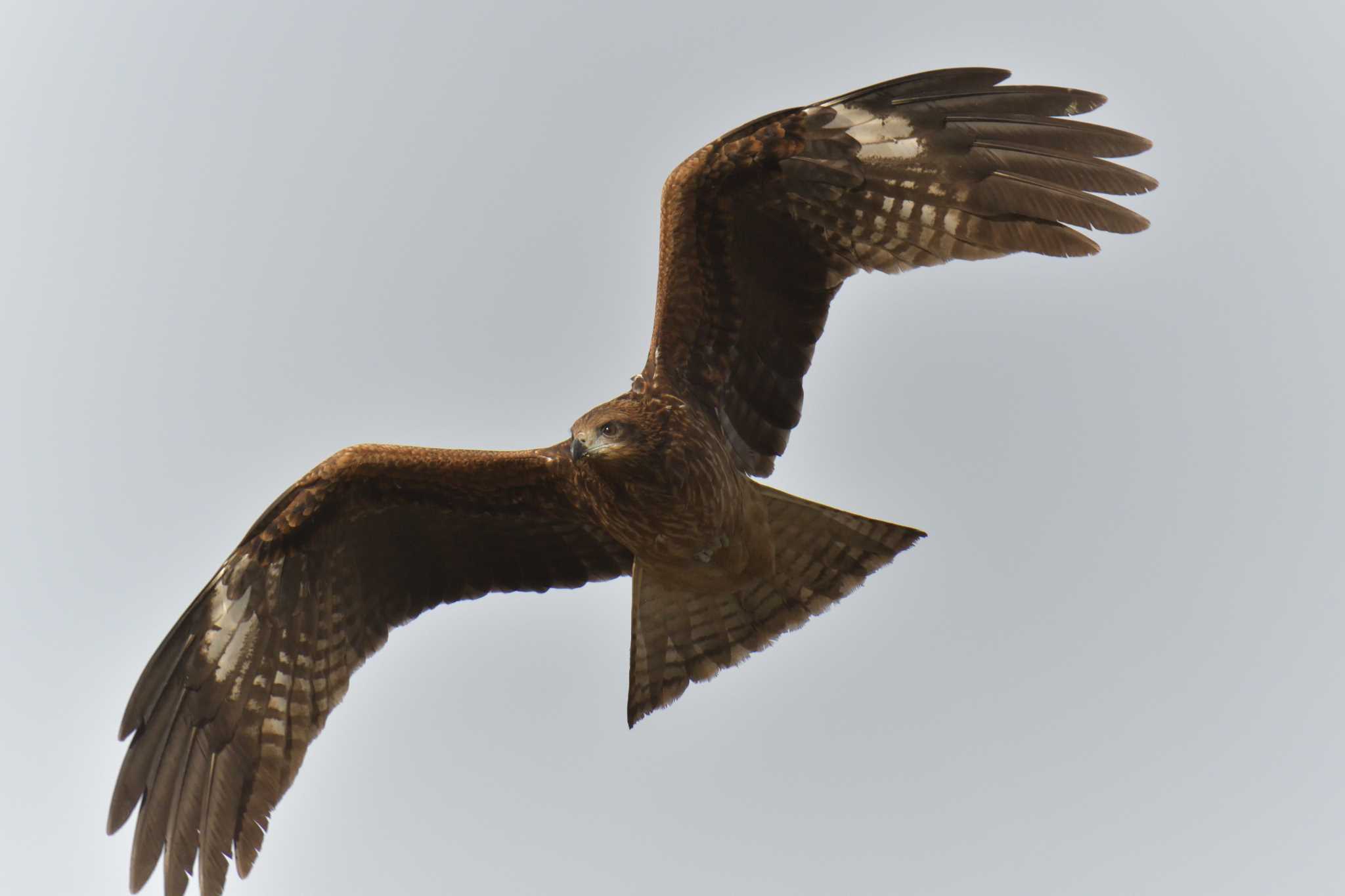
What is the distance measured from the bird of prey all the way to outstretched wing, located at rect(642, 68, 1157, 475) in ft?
0.04

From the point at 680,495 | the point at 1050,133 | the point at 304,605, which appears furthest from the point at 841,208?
the point at 304,605

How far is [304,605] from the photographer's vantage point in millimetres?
10156

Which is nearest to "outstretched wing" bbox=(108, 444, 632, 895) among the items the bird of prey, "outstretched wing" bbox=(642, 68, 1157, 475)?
the bird of prey

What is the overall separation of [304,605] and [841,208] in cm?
414

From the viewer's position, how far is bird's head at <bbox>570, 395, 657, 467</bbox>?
874cm

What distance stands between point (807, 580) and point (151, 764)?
13.5 ft

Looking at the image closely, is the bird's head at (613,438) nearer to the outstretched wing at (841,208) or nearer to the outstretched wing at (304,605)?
the outstretched wing at (841,208)

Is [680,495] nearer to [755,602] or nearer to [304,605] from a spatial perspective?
[755,602]

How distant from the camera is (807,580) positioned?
9820mm

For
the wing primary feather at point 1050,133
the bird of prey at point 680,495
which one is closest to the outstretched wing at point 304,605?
the bird of prey at point 680,495

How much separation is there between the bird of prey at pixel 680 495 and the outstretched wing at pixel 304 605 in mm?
13

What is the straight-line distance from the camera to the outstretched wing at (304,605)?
9.67 metres

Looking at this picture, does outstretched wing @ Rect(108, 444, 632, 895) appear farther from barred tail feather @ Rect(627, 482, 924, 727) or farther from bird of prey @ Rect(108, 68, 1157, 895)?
barred tail feather @ Rect(627, 482, 924, 727)

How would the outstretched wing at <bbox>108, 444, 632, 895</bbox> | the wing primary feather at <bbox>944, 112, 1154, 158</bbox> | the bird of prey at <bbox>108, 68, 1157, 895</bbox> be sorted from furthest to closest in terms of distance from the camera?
1. the outstretched wing at <bbox>108, 444, 632, 895</bbox>
2. the bird of prey at <bbox>108, 68, 1157, 895</bbox>
3. the wing primary feather at <bbox>944, 112, 1154, 158</bbox>
